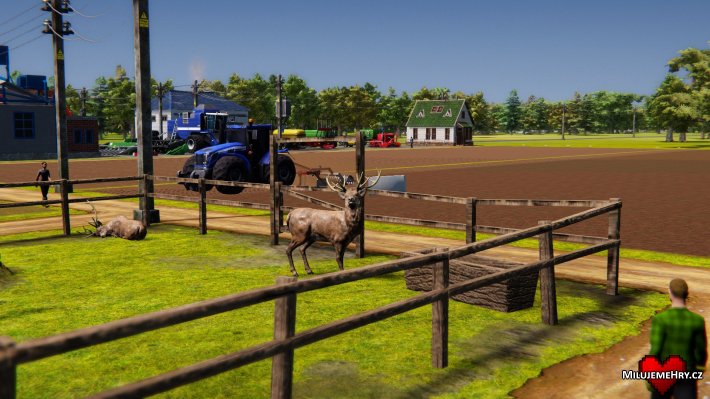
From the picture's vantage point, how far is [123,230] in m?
13.7

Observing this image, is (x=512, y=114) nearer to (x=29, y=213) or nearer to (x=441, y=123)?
(x=441, y=123)

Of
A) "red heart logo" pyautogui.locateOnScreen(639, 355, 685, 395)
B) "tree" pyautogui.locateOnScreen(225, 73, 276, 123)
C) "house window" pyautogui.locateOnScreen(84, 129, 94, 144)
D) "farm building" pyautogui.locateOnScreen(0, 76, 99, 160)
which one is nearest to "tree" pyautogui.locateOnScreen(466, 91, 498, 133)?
"tree" pyautogui.locateOnScreen(225, 73, 276, 123)

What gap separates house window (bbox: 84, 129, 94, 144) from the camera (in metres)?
54.2

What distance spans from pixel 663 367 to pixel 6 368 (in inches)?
149

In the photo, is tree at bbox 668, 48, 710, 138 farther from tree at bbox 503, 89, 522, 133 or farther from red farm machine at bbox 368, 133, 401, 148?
tree at bbox 503, 89, 522, 133

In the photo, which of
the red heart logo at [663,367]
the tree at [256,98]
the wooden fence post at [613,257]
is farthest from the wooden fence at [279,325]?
the tree at [256,98]

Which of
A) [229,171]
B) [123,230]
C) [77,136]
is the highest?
[77,136]

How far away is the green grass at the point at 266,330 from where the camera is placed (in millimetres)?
5770

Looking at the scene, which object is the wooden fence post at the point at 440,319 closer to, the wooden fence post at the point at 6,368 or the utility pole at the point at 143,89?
the wooden fence post at the point at 6,368

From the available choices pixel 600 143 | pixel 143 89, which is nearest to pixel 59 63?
pixel 143 89

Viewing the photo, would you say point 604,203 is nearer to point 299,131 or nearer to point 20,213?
point 20,213

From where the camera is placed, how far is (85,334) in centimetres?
328

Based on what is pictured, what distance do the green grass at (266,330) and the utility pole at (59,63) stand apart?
12.5 m

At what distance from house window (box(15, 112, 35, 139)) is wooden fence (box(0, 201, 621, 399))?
1933 inches
